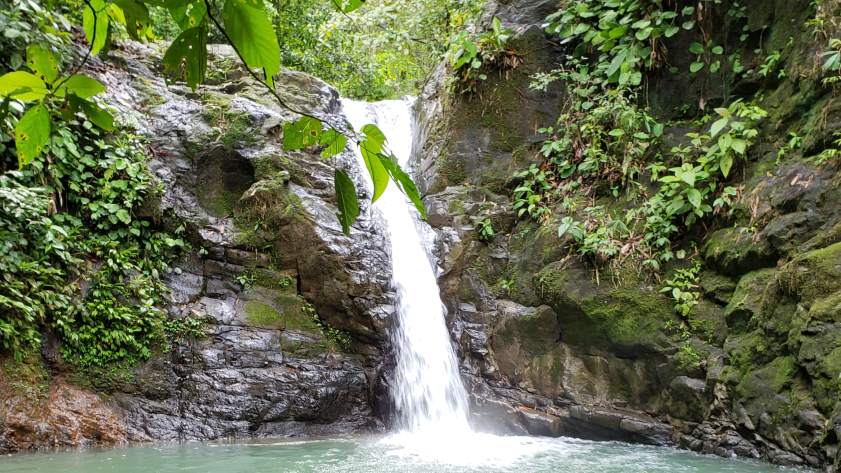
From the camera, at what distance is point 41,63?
2.47ft

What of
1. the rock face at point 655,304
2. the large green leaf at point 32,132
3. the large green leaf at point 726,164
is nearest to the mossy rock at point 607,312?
the rock face at point 655,304

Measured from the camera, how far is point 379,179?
29.3 inches

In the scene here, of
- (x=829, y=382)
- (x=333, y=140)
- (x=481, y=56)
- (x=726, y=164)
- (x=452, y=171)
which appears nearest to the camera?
(x=333, y=140)

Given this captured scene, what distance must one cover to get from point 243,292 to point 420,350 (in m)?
1.95

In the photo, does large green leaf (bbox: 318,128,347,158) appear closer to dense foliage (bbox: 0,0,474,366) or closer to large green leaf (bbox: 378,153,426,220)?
large green leaf (bbox: 378,153,426,220)

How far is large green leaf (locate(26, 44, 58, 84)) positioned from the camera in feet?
2.47

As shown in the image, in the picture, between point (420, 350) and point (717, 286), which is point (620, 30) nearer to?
point (717, 286)

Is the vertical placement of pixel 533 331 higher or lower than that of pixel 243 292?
lower

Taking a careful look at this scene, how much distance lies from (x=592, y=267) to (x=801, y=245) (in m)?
1.78

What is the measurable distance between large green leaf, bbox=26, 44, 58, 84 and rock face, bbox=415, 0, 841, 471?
4429 mm

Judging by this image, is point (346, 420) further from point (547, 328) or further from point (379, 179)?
point (379, 179)

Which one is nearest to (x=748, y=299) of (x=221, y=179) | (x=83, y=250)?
(x=221, y=179)

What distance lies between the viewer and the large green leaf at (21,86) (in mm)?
710

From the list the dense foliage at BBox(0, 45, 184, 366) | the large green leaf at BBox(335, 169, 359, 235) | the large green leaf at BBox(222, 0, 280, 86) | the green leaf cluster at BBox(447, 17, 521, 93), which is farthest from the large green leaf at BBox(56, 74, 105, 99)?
the green leaf cluster at BBox(447, 17, 521, 93)
